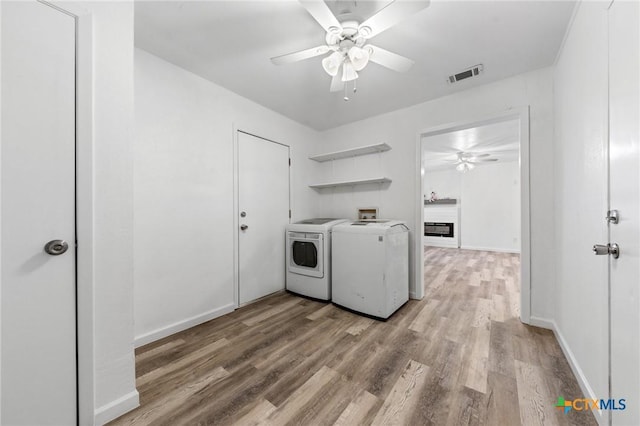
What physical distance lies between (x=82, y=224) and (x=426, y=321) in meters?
2.65

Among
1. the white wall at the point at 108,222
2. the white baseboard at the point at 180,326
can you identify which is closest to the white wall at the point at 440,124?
the white baseboard at the point at 180,326

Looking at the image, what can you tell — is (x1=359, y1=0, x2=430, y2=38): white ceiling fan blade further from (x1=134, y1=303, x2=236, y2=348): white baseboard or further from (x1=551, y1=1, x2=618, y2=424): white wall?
(x1=134, y1=303, x2=236, y2=348): white baseboard

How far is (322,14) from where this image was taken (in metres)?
1.25

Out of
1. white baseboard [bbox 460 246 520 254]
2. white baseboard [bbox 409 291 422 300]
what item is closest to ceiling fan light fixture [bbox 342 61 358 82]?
white baseboard [bbox 409 291 422 300]

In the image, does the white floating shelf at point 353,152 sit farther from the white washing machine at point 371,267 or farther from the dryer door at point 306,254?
the dryer door at point 306,254

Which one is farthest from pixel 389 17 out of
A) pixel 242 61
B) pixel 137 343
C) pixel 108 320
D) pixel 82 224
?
pixel 137 343

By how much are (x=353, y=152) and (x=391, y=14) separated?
197cm

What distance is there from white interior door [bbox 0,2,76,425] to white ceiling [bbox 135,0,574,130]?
2.55 ft

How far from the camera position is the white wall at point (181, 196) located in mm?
1868

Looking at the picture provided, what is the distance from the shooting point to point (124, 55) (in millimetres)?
1206

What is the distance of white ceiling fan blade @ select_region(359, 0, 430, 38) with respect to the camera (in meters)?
1.10

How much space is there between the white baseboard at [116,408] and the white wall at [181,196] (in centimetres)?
73

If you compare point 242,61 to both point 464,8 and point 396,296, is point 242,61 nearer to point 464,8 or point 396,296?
point 464,8

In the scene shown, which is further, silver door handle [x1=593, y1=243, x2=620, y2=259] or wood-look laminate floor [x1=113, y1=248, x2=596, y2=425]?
wood-look laminate floor [x1=113, y1=248, x2=596, y2=425]
